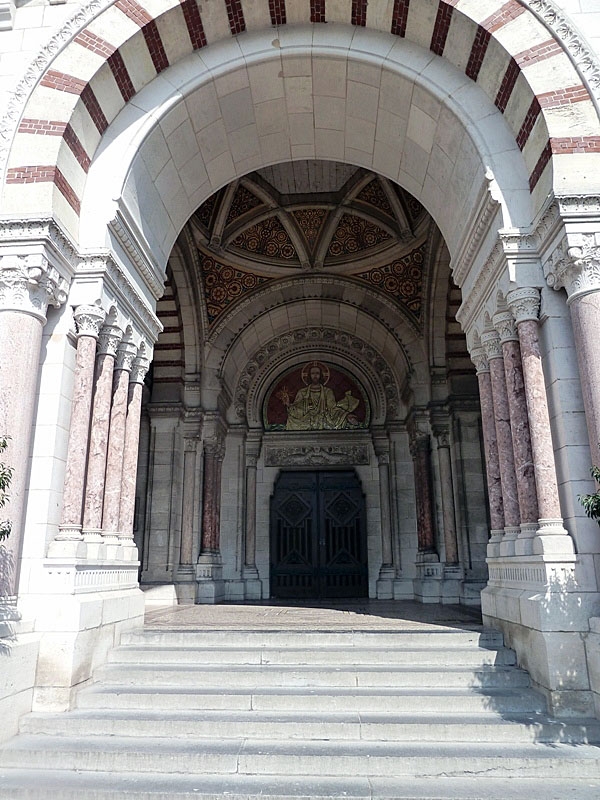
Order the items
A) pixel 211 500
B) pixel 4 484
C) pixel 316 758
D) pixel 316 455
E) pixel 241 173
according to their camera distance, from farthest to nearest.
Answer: pixel 316 455
pixel 211 500
pixel 241 173
pixel 4 484
pixel 316 758

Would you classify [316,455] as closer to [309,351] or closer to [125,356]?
[309,351]

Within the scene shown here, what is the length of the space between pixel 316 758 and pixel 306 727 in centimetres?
45

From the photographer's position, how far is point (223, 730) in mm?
4367

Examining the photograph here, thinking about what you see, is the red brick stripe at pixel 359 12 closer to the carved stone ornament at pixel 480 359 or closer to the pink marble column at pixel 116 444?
the carved stone ornament at pixel 480 359

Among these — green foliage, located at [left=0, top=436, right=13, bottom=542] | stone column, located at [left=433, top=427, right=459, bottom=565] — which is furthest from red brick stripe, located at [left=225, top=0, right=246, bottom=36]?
stone column, located at [left=433, top=427, right=459, bottom=565]

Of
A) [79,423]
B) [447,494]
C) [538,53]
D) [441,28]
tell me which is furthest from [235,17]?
[447,494]

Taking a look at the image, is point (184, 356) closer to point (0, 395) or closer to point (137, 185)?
point (137, 185)

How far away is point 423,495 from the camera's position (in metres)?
11.8

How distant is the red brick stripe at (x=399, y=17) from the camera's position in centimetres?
641

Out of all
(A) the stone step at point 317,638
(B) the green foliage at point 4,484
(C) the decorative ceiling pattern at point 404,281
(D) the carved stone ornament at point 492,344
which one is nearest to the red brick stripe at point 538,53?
(D) the carved stone ornament at point 492,344

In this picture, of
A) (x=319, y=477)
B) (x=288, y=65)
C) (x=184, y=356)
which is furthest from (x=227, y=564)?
(x=288, y=65)

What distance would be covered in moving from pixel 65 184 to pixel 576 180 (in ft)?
15.7

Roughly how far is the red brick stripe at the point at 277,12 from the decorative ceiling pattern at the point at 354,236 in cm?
550

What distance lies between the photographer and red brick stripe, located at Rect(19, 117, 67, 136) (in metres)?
5.74
